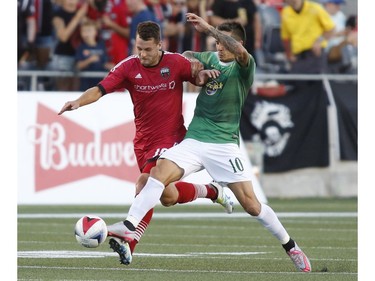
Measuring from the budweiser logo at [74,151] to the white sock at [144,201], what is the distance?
9036mm

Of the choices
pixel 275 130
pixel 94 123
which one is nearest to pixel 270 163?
pixel 275 130

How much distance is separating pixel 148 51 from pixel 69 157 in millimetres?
8811

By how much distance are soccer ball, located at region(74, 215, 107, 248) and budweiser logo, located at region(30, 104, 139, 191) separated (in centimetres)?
919

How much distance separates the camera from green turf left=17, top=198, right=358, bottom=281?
877 cm

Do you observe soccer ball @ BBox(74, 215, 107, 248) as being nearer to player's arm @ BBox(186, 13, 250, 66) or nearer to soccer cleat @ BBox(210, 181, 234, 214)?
player's arm @ BBox(186, 13, 250, 66)

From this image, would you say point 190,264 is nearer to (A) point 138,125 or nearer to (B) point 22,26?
(A) point 138,125

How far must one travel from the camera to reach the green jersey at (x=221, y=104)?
963cm

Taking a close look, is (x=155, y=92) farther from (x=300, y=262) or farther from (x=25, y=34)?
(x=25, y=34)

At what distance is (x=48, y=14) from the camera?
19375 millimetres

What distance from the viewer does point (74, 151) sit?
1825 centimetres

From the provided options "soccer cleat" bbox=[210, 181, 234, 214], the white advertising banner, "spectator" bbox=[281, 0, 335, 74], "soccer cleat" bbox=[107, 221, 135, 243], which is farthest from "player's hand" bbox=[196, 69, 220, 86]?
"spectator" bbox=[281, 0, 335, 74]

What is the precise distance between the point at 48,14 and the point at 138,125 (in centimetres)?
975

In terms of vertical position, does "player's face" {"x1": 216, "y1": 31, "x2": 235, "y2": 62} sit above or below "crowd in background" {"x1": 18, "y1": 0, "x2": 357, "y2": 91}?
below

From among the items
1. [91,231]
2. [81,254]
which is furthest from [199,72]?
[81,254]
